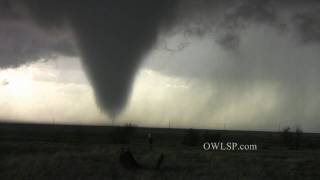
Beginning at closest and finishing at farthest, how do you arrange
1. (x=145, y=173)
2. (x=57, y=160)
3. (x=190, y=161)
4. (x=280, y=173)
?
(x=145, y=173)
(x=280, y=173)
(x=57, y=160)
(x=190, y=161)

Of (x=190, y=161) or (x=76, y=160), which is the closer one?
(x=76, y=160)

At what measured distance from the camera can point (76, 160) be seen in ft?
104

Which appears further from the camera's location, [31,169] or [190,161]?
[190,161]

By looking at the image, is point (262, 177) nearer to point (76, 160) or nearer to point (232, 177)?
point (232, 177)

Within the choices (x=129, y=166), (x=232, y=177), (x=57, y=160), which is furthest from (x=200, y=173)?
(x=57, y=160)

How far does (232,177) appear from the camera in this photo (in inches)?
965

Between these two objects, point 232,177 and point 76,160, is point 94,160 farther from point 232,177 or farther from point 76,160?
point 232,177

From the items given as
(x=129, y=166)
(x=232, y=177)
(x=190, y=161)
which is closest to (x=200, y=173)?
(x=232, y=177)

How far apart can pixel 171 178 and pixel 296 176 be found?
23.4 feet

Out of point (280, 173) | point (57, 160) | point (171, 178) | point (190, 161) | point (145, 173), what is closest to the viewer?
point (171, 178)

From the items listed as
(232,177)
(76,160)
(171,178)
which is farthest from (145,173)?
(76,160)

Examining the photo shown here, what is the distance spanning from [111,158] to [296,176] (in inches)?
513

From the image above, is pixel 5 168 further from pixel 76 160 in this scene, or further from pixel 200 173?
pixel 200 173

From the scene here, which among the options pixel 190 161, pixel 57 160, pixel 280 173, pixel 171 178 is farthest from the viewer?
pixel 190 161
